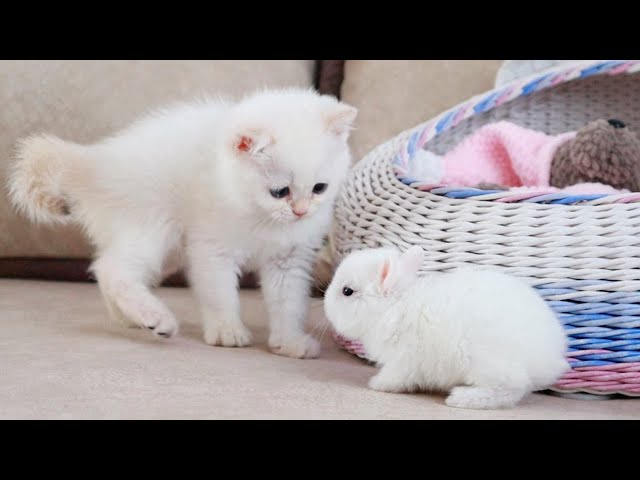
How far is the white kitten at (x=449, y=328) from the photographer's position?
130cm

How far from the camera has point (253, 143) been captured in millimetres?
1585

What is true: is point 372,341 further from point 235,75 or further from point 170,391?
point 235,75

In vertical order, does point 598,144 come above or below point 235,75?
below

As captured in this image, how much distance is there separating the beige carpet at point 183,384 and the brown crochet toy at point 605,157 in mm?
704

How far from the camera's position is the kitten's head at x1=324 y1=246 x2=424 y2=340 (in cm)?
141

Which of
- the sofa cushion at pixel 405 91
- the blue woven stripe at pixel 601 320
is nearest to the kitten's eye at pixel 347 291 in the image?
the blue woven stripe at pixel 601 320

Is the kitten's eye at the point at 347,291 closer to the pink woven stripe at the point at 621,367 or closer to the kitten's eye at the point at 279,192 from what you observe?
the kitten's eye at the point at 279,192

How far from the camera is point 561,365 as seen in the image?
1.36 m

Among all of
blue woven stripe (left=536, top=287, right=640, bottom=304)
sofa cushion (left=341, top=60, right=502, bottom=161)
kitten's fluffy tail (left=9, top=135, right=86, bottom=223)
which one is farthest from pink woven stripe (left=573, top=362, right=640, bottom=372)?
sofa cushion (left=341, top=60, right=502, bottom=161)

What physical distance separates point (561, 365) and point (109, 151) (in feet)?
3.70

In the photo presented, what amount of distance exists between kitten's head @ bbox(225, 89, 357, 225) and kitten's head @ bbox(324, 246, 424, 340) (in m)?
0.21

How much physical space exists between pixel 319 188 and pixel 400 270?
13.5 inches
